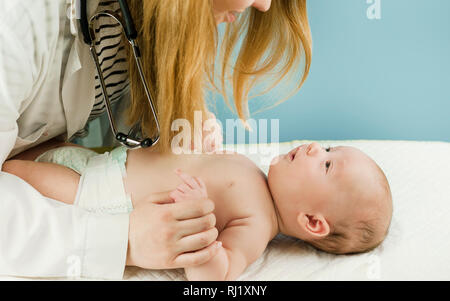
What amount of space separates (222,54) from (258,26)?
11cm

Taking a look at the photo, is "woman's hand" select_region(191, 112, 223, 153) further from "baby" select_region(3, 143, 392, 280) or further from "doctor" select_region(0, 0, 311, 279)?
"doctor" select_region(0, 0, 311, 279)

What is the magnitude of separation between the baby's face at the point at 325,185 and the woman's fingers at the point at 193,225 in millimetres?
230

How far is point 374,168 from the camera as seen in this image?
1.02 meters

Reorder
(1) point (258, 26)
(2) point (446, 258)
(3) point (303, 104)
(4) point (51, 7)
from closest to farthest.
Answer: (4) point (51, 7), (2) point (446, 258), (1) point (258, 26), (3) point (303, 104)

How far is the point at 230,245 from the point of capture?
3.10 ft

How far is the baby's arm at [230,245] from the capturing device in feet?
2.89

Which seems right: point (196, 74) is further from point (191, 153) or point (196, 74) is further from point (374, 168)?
point (374, 168)

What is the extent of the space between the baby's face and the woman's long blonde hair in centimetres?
23

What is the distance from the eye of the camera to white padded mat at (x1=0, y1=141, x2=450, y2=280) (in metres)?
0.95

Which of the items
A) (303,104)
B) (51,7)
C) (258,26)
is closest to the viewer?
(51,7)

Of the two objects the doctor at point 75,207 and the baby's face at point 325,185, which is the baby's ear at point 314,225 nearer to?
the baby's face at point 325,185

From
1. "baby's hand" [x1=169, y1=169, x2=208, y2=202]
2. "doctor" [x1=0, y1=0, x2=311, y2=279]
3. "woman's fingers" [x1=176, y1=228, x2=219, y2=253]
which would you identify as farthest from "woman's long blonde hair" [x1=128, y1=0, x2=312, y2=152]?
"woman's fingers" [x1=176, y1=228, x2=219, y2=253]

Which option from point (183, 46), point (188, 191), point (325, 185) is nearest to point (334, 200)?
point (325, 185)
